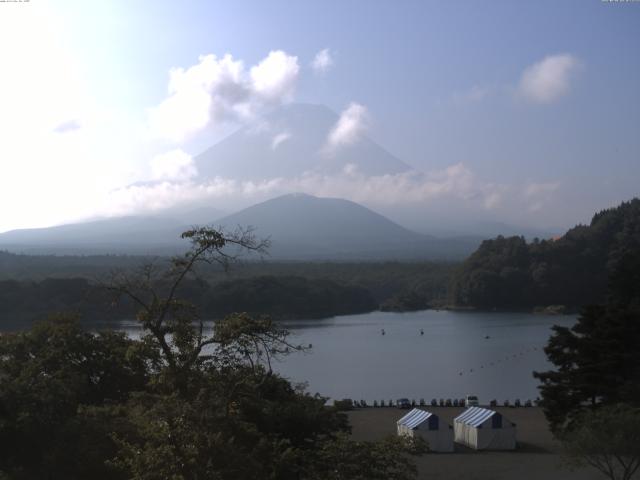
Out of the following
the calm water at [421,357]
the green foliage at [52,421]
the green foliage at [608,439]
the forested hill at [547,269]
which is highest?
the forested hill at [547,269]

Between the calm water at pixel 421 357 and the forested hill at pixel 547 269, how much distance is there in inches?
170

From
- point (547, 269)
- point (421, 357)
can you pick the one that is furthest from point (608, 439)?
point (547, 269)

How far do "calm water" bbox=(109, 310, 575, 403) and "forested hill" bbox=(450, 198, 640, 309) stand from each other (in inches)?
170

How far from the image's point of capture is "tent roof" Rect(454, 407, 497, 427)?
356 inches

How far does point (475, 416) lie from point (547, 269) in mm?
26506

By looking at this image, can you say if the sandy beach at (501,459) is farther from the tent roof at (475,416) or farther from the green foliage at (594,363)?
the green foliage at (594,363)

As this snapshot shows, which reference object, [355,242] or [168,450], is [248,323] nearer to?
[168,450]

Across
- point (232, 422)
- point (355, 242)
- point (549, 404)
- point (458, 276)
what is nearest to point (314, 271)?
point (458, 276)

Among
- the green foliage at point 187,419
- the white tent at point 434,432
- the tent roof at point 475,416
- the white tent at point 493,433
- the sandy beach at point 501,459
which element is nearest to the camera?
the green foliage at point 187,419

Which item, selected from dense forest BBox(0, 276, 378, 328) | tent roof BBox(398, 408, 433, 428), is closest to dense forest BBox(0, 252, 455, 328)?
dense forest BBox(0, 276, 378, 328)

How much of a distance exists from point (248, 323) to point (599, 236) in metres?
36.5

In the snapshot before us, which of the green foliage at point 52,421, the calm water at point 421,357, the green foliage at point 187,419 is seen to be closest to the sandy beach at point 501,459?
the calm water at point 421,357

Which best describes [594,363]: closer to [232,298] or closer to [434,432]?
[434,432]

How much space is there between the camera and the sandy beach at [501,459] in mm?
7559
